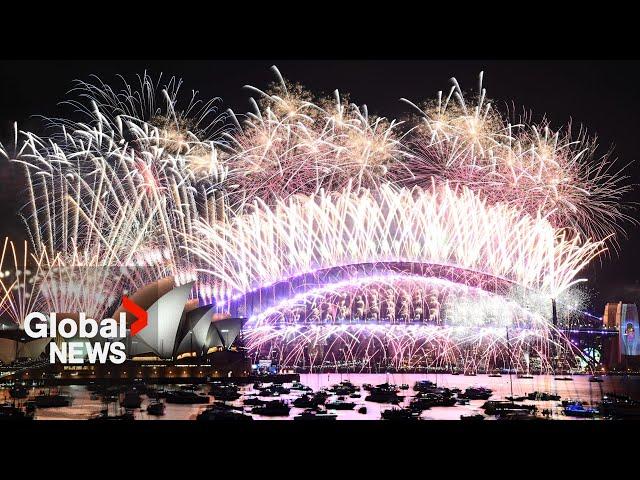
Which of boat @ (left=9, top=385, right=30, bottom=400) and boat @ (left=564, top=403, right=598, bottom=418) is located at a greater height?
boat @ (left=9, top=385, right=30, bottom=400)

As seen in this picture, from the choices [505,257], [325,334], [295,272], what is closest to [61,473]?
[505,257]

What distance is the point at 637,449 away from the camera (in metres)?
12.2

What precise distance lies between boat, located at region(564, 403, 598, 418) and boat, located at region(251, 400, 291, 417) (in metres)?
10.9

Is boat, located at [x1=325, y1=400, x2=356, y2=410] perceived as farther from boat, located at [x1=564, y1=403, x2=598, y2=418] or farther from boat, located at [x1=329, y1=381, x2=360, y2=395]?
boat, located at [x1=564, y1=403, x2=598, y2=418]

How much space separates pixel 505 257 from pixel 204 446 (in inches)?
736

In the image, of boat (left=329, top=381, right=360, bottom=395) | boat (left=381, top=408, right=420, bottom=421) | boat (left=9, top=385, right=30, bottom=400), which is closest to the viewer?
boat (left=381, top=408, right=420, bottom=421)

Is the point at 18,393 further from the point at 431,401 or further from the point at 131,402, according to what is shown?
the point at 431,401

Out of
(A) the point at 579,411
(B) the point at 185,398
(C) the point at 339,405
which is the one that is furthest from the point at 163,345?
(A) the point at 579,411

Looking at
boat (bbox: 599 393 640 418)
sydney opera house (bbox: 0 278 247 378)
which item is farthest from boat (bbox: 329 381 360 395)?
boat (bbox: 599 393 640 418)

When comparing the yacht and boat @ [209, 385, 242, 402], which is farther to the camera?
boat @ [209, 385, 242, 402]

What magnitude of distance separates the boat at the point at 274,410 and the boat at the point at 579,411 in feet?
35.9

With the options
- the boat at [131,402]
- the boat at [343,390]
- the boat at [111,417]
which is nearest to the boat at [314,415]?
the boat at [111,417]

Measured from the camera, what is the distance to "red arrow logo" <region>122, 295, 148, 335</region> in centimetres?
3784

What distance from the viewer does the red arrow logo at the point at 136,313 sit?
124ft
